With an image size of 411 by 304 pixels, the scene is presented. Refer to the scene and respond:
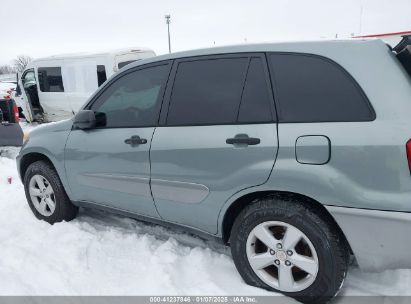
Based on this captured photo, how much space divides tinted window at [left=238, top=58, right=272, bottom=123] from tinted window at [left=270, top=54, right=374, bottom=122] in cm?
9

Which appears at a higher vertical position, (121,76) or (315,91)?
(121,76)

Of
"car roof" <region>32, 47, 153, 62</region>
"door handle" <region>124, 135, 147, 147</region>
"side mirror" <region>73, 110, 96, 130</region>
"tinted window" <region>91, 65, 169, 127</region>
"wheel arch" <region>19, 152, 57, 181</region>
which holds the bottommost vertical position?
"wheel arch" <region>19, 152, 57, 181</region>

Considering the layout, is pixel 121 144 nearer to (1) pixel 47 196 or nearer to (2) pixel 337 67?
(1) pixel 47 196

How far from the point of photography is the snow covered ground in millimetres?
2748

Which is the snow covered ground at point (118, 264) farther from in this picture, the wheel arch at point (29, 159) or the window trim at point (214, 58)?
the window trim at point (214, 58)

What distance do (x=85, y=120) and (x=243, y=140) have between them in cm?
163

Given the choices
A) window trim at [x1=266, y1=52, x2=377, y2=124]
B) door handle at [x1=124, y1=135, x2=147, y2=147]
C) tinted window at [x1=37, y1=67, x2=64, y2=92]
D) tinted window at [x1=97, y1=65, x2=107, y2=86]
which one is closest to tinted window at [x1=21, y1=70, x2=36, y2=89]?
tinted window at [x1=37, y1=67, x2=64, y2=92]

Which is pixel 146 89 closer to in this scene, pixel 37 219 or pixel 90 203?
pixel 90 203

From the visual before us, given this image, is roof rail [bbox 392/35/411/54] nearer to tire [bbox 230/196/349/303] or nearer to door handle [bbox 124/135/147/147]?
tire [bbox 230/196/349/303]

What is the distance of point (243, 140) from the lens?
248 cm

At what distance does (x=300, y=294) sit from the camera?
250 centimetres

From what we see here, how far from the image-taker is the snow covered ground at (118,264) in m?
2.75

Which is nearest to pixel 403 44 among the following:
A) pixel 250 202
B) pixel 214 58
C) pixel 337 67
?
pixel 337 67

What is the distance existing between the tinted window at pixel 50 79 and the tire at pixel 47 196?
7.70 m
